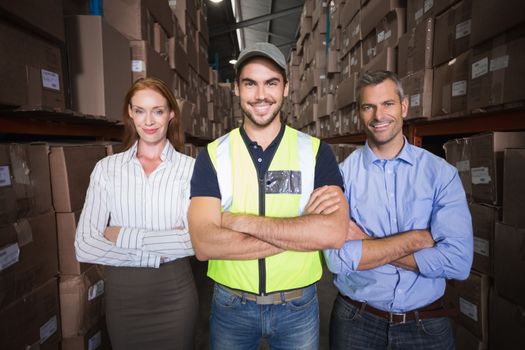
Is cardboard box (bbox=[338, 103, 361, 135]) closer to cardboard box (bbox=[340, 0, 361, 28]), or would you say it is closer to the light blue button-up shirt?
cardboard box (bbox=[340, 0, 361, 28])

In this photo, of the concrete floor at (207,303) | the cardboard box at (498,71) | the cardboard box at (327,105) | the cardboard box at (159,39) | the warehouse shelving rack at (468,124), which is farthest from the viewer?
the cardboard box at (327,105)

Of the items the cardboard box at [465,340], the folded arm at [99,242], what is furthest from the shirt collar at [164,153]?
the cardboard box at [465,340]

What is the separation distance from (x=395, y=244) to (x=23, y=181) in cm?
185

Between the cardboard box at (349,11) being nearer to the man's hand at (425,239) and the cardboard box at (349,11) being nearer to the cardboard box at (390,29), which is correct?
the cardboard box at (390,29)

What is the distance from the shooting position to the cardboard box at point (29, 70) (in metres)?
1.52

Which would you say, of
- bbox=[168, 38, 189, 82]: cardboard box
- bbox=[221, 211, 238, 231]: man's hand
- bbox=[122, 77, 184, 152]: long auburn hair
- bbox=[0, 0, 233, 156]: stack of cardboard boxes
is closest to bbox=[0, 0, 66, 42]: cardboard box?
bbox=[0, 0, 233, 156]: stack of cardboard boxes

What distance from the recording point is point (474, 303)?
6.34ft

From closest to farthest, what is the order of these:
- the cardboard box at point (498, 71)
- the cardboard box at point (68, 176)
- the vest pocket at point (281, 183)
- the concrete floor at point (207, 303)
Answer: the vest pocket at point (281, 183), the cardboard box at point (498, 71), the cardboard box at point (68, 176), the concrete floor at point (207, 303)

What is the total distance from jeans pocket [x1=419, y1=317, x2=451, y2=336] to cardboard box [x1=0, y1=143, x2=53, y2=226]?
6.53 ft

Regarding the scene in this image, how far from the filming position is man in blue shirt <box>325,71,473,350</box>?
1394mm

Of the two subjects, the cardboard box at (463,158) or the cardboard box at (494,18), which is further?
the cardboard box at (463,158)

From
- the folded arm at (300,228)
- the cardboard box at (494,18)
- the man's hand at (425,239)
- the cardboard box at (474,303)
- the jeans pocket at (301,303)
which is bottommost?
the cardboard box at (474,303)

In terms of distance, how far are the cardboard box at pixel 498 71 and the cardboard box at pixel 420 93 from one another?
1.34 feet

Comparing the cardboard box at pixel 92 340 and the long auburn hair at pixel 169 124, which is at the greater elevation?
the long auburn hair at pixel 169 124
